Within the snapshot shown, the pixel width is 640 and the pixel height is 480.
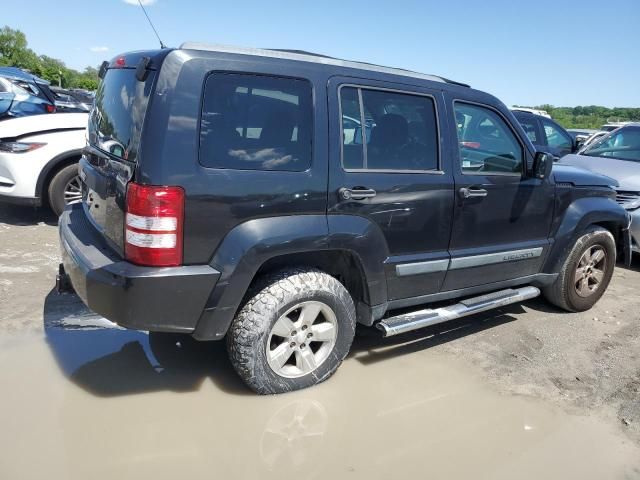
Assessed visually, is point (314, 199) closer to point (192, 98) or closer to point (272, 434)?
point (192, 98)

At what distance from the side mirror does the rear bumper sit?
2.54 meters

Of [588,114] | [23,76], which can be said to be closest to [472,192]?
[23,76]

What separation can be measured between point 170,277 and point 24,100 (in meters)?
6.77

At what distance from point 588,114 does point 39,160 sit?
146ft

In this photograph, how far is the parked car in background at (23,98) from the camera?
7.34m

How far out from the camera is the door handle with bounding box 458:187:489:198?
3535 mm

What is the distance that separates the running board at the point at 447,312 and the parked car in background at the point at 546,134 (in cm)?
467

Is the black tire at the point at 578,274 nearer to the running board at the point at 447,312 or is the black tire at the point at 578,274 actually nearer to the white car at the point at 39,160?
the running board at the point at 447,312

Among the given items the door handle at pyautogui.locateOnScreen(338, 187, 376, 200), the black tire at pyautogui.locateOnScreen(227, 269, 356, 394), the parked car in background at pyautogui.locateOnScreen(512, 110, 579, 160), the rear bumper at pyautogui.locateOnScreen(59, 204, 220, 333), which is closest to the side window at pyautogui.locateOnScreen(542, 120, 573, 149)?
the parked car in background at pyautogui.locateOnScreen(512, 110, 579, 160)

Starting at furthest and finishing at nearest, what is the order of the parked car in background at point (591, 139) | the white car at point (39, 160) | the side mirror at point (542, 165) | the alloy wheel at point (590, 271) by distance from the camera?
the parked car in background at point (591, 139) < the white car at point (39, 160) < the alloy wheel at point (590, 271) < the side mirror at point (542, 165)

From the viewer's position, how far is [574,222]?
4.31m

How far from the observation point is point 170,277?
8.54 feet

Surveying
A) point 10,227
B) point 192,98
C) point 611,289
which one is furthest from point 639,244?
point 10,227

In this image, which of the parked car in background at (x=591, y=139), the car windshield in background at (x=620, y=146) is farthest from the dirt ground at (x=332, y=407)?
the parked car in background at (x=591, y=139)
